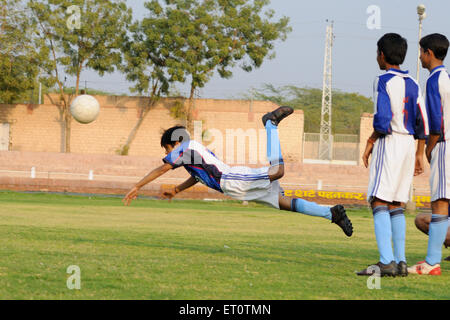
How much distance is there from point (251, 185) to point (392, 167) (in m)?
1.97

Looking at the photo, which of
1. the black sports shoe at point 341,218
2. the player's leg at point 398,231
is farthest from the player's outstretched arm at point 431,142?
the black sports shoe at point 341,218

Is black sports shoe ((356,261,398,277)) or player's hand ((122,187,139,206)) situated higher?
player's hand ((122,187,139,206))

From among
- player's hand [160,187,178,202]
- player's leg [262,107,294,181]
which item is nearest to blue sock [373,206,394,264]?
player's leg [262,107,294,181]

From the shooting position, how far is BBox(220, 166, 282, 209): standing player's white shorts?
26.5ft

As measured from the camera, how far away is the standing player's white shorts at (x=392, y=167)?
6691mm

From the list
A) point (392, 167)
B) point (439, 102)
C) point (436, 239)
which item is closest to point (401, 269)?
point (436, 239)

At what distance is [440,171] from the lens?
6.96m

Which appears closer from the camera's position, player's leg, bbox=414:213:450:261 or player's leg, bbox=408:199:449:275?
player's leg, bbox=408:199:449:275

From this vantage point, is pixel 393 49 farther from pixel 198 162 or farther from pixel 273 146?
pixel 198 162

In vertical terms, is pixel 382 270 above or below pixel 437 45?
below

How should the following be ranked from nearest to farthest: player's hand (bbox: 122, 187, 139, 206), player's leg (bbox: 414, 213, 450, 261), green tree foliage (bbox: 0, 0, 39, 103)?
player's leg (bbox: 414, 213, 450, 261)
player's hand (bbox: 122, 187, 139, 206)
green tree foliage (bbox: 0, 0, 39, 103)

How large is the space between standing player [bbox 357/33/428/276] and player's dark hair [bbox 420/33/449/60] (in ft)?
1.93

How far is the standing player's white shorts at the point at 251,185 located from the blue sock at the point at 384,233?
1.63 m

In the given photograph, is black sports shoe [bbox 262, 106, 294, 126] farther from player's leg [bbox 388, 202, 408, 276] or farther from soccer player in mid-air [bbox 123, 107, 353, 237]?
player's leg [bbox 388, 202, 408, 276]
